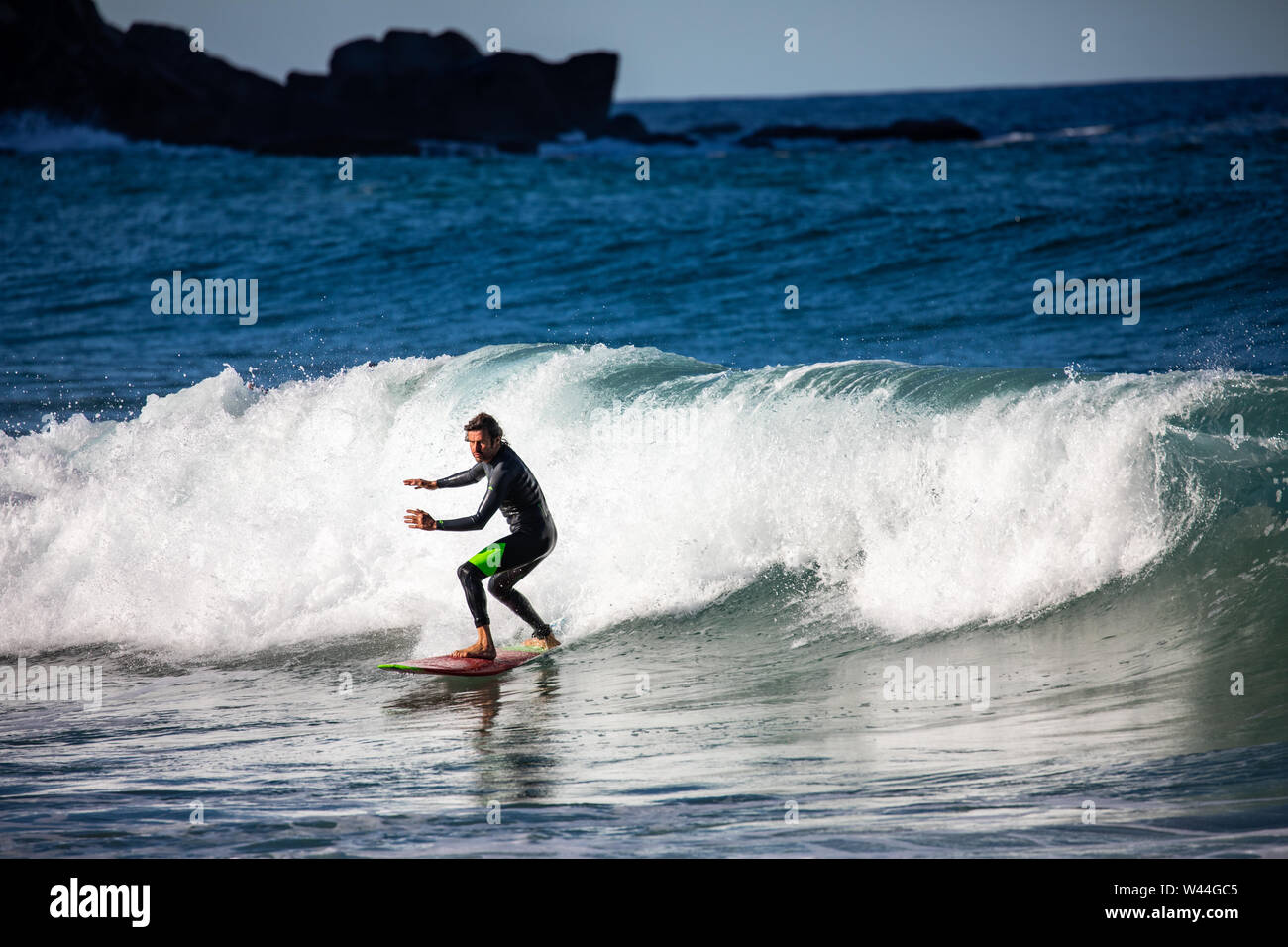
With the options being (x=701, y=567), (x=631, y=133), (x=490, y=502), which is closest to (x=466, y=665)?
(x=490, y=502)

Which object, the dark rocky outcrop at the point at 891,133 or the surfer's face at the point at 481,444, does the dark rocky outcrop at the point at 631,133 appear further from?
the surfer's face at the point at 481,444

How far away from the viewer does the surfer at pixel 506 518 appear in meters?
7.61

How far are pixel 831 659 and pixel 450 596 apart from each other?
3.15m

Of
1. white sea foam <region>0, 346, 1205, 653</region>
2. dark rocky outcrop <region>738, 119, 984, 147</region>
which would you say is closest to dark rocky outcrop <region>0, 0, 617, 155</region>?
dark rocky outcrop <region>738, 119, 984, 147</region>

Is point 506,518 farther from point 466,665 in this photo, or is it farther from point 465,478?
point 466,665

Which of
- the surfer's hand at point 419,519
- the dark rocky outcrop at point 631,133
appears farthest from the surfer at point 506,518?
the dark rocky outcrop at point 631,133

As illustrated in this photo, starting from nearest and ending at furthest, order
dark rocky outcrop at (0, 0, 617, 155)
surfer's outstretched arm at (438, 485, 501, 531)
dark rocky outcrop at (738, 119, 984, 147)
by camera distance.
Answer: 1. surfer's outstretched arm at (438, 485, 501, 531)
2. dark rocky outcrop at (738, 119, 984, 147)
3. dark rocky outcrop at (0, 0, 617, 155)

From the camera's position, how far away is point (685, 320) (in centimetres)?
1705

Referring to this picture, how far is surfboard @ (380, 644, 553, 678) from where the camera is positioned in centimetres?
782

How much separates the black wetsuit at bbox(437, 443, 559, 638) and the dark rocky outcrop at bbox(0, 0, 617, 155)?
6325 centimetres

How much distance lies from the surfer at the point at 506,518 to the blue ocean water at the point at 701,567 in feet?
1.59

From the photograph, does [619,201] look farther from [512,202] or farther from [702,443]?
[702,443]

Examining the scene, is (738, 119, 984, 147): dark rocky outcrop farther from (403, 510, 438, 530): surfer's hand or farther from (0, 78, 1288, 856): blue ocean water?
(403, 510, 438, 530): surfer's hand

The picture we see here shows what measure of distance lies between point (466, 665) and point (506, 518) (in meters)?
0.93
